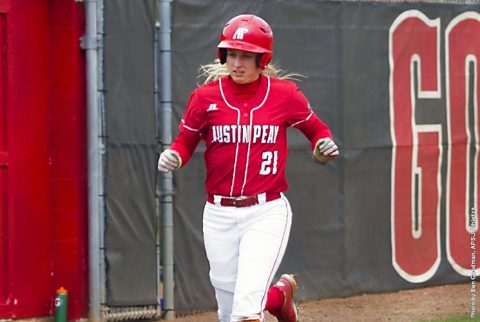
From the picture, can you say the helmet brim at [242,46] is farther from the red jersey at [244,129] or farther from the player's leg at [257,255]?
the player's leg at [257,255]

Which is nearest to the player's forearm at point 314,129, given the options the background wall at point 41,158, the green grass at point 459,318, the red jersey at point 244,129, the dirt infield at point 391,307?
the red jersey at point 244,129

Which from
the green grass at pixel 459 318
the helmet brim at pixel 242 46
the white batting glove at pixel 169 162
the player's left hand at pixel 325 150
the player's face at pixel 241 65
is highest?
the helmet brim at pixel 242 46

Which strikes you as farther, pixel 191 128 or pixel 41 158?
pixel 41 158

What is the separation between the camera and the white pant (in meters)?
6.30

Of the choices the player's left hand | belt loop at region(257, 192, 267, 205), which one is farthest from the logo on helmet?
belt loop at region(257, 192, 267, 205)

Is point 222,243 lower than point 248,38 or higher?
lower

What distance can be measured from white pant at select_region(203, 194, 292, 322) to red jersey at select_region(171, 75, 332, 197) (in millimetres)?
124

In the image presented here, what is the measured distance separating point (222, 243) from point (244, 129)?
646 mm

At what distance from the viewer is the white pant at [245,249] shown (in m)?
6.30

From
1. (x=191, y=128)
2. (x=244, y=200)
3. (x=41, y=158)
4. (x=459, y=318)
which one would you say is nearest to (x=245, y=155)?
(x=244, y=200)

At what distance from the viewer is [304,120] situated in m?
6.61

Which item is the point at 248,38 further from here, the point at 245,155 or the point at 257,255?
the point at 257,255

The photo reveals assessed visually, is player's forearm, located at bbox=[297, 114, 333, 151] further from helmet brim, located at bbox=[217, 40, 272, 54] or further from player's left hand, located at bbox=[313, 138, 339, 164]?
helmet brim, located at bbox=[217, 40, 272, 54]

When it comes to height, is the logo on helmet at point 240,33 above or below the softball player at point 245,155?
above
